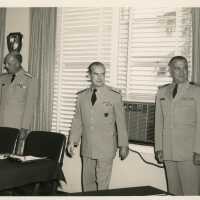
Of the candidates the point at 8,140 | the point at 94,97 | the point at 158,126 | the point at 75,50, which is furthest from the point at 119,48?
the point at 8,140

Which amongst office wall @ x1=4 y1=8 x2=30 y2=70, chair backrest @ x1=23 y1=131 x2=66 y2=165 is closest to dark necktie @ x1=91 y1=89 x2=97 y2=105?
chair backrest @ x1=23 y1=131 x2=66 y2=165

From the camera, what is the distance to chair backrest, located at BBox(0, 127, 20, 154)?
328cm

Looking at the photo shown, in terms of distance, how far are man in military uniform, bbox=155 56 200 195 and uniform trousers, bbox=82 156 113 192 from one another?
1.59 ft

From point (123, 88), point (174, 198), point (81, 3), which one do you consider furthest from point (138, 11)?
point (174, 198)

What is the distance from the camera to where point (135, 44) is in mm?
3697

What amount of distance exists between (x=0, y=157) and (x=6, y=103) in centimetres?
120

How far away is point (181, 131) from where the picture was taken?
2.98m

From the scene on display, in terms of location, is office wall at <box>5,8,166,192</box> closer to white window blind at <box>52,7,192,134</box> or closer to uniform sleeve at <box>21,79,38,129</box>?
white window blind at <box>52,7,192,134</box>

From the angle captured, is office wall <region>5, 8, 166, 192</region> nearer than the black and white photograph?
No

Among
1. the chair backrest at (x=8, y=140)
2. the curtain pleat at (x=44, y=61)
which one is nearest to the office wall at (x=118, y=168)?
the curtain pleat at (x=44, y=61)

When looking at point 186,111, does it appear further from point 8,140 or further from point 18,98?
point 18,98

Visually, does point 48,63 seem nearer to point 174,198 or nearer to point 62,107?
point 62,107

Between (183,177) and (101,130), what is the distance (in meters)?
0.77

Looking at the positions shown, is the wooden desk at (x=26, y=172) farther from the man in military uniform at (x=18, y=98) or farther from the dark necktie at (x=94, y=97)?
the man in military uniform at (x=18, y=98)
